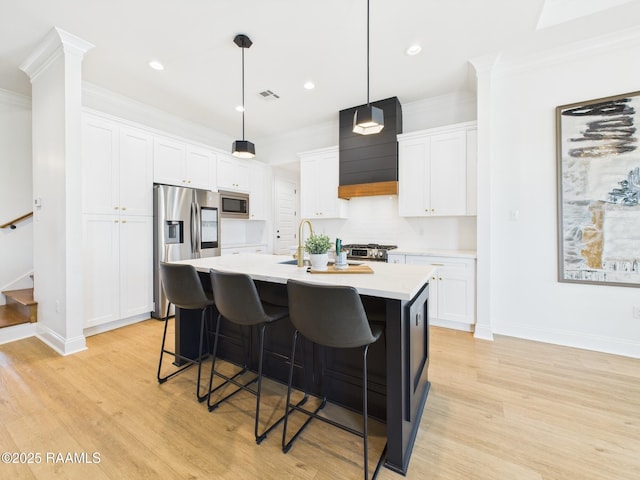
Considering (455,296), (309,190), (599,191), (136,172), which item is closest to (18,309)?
(136,172)

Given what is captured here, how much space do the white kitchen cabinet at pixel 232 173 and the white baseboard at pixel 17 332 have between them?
9.25 feet

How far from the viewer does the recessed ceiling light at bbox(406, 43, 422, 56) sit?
2764 mm

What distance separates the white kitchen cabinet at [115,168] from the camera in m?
3.07

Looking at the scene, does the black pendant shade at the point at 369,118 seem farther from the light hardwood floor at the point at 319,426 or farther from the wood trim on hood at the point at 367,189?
the light hardwood floor at the point at 319,426

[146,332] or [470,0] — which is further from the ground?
[470,0]

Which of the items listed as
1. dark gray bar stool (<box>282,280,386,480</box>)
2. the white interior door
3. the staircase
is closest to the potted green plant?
dark gray bar stool (<box>282,280,386,480</box>)

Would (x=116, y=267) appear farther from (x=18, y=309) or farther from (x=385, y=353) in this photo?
(x=385, y=353)

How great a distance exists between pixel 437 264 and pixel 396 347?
2236 mm

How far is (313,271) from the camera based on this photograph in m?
1.90

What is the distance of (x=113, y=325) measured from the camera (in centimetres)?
338

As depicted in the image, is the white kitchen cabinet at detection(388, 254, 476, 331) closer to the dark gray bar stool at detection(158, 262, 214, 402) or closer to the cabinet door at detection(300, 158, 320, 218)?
the cabinet door at detection(300, 158, 320, 218)

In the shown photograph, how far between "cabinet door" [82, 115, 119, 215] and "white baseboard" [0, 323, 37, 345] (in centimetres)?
142

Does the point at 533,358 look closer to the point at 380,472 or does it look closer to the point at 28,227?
the point at 380,472

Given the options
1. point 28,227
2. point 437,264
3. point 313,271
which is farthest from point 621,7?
point 28,227
